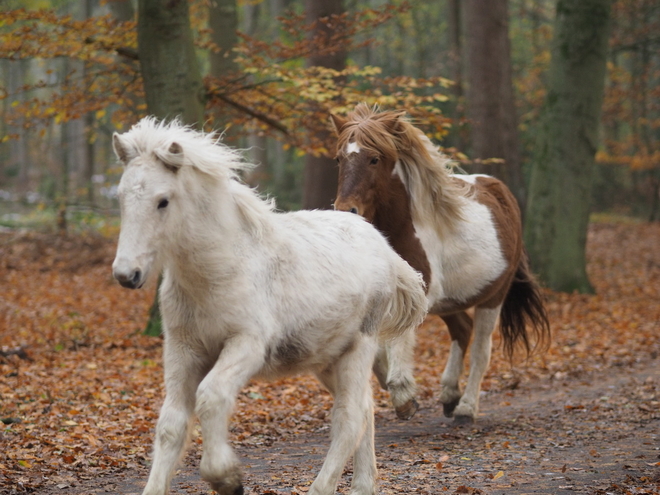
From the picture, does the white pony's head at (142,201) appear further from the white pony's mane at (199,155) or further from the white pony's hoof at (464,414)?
the white pony's hoof at (464,414)

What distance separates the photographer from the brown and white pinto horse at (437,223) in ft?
19.9

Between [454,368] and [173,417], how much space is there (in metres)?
4.15


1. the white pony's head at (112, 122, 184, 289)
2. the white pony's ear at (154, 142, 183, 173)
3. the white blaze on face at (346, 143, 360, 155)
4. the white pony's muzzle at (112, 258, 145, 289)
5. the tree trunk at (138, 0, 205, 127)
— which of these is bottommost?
the white pony's muzzle at (112, 258, 145, 289)

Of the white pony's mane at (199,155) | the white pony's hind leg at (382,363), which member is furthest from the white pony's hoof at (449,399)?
the white pony's mane at (199,155)

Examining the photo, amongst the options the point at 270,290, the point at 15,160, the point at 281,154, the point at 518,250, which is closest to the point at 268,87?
the point at 518,250

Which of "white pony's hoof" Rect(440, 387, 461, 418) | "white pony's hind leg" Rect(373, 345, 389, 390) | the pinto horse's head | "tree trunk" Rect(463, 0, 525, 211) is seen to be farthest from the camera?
"tree trunk" Rect(463, 0, 525, 211)

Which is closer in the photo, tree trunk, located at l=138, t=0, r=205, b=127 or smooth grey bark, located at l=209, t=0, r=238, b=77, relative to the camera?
tree trunk, located at l=138, t=0, r=205, b=127

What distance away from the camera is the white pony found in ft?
11.8

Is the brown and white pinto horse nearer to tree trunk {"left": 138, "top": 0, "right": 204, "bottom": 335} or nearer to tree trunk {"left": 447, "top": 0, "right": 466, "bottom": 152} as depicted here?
tree trunk {"left": 138, "top": 0, "right": 204, "bottom": 335}

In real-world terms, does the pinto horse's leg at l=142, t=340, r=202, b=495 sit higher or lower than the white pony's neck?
lower

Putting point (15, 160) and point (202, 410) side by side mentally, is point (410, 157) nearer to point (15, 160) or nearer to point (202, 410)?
point (202, 410)

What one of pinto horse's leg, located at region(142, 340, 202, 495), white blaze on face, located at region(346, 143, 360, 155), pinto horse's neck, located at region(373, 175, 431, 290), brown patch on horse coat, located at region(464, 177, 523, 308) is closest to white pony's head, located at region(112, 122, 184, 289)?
pinto horse's leg, located at region(142, 340, 202, 495)

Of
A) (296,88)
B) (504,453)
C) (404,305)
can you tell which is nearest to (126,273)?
(404,305)

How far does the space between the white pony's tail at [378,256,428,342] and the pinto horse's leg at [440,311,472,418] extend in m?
2.47
